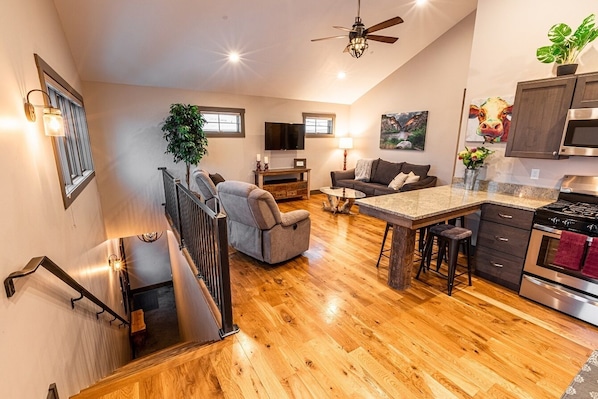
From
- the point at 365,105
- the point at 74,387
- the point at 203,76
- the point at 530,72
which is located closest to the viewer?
the point at 74,387

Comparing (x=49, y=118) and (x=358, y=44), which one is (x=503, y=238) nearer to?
(x=358, y=44)

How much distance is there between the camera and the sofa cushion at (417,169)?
577 centimetres

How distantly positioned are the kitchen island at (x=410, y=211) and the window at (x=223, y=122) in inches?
170

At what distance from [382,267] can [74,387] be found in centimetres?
303

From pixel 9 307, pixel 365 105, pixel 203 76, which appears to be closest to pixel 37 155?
pixel 9 307

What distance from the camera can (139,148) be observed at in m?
5.27

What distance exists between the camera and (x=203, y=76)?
5219 mm

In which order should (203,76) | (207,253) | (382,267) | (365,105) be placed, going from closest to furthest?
(207,253), (382,267), (203,76), (365,105)

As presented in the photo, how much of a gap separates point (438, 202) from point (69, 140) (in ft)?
15.0

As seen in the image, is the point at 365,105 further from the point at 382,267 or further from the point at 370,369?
the point at 370,369

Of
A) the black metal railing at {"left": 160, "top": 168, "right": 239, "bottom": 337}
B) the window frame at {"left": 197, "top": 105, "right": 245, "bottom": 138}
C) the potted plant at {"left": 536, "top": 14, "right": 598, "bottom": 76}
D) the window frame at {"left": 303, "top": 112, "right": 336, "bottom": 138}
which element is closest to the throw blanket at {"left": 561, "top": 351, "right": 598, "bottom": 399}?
the black metal railing at {"left": 160, "top": 168, "right": 239, "bottom": 337}

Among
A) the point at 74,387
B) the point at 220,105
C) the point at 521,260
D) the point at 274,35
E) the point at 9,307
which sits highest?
the point at 274,35

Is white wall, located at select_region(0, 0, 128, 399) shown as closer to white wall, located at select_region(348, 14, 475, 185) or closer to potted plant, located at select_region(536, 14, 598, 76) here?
potted plant, located at select_region(536, 14, 598, 76)

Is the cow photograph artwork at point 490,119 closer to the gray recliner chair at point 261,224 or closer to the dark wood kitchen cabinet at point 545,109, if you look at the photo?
the dark wood kitchen cabinet at point 545,109
